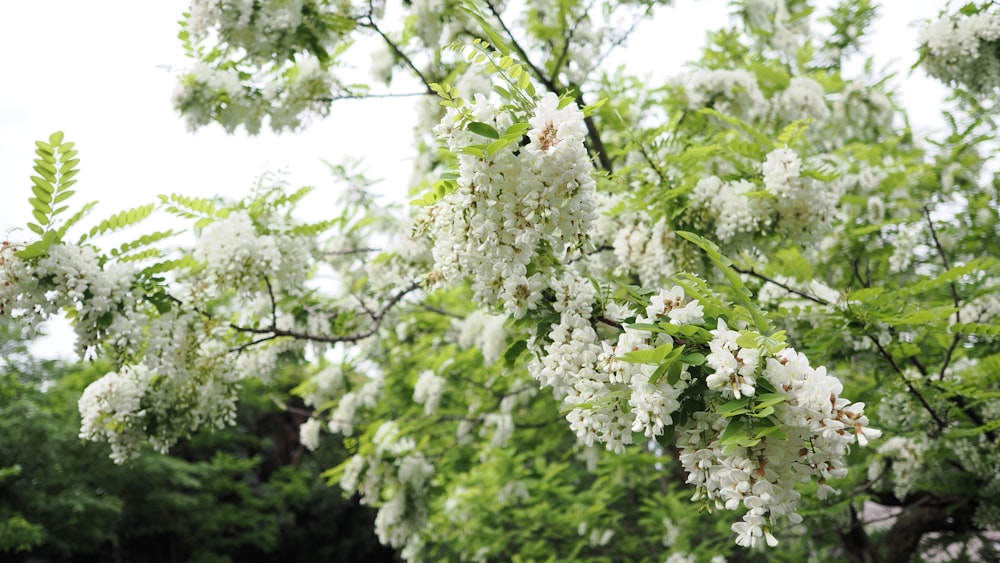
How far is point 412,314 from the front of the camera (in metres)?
6.11

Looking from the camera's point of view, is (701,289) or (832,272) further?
(832,272)

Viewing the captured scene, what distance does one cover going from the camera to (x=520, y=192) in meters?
1.91

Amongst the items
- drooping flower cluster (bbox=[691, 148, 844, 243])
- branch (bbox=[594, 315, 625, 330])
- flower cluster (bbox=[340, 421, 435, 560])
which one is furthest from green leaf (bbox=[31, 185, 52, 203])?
flower cluster (bbox=[340, 421, 435, 560])

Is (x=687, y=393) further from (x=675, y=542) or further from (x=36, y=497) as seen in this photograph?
(x=36, y=497)

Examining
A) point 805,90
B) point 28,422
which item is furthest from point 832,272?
point 28,422

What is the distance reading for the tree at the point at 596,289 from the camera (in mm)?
Result: 1808

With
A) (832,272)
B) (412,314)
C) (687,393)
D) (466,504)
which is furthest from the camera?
(466,504)

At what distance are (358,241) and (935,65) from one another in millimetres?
4694

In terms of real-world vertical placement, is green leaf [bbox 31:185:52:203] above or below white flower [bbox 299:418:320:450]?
above

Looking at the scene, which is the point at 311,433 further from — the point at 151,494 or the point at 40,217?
the point at 151,494

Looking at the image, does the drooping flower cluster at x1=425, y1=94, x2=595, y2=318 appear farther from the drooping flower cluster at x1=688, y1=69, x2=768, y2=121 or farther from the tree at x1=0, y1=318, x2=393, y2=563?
the tree at x1=0, y1=318, x2=393, y2=563

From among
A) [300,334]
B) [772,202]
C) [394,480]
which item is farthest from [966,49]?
[394,480]

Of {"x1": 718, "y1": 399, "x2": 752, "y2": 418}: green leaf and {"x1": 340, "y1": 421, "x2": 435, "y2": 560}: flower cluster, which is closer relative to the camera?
{"x1": 718, "y1": 399, "x2": 752, "y2": 418}: green leaf

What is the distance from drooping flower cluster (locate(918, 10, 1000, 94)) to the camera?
3.46 m
